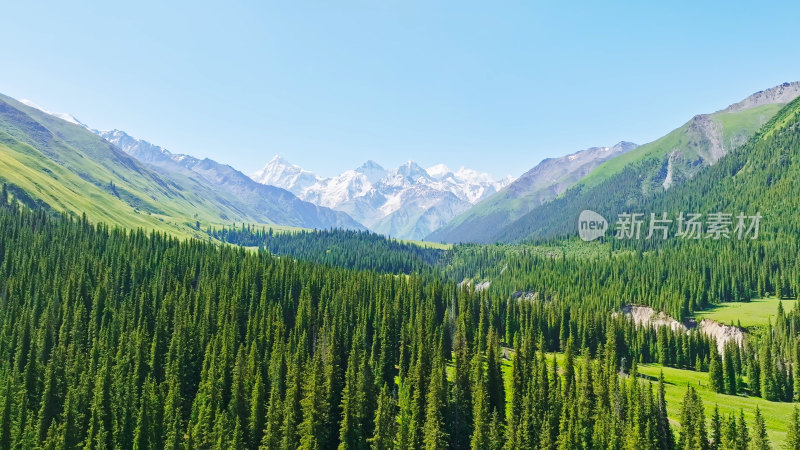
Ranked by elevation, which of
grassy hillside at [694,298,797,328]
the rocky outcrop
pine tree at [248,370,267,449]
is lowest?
pine tree at [248,370,267,449]

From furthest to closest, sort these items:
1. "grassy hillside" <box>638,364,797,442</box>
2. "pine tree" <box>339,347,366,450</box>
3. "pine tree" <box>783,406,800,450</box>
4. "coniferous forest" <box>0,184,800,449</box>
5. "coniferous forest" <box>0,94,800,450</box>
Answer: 1. "grassy hillside" <box>638,364,797,442</box>
2. "pine tree" <box>339,347,366,450</box>
3. "coniferous forest" <box>0,184,800,449</box>
4. "coniferous forest" <box>0,94,800,450</box>
5. "pine tree" <box>783,406,800,450</box>

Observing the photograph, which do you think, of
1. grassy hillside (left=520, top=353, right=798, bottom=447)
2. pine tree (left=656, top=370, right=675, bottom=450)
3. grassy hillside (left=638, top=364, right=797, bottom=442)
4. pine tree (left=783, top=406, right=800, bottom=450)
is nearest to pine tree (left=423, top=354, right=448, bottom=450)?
grassy hillside (left=520, top=353, right=798, bottom=447)

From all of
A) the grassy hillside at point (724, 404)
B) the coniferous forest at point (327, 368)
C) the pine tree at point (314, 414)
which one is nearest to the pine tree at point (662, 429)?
the coniferous forest at point (327, 368)

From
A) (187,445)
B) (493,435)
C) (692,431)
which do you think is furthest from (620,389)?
(187,445)

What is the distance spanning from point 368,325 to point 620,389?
62310 millimetres

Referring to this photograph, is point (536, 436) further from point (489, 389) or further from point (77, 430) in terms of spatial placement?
point (77, 430)

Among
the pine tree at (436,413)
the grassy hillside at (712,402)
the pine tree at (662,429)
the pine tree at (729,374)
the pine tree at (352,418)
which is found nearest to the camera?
the pine tree at (436,413)

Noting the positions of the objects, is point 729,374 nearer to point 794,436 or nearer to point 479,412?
point 794,436

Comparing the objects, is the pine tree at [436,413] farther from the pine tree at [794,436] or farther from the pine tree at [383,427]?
the pine tree at [794,436]

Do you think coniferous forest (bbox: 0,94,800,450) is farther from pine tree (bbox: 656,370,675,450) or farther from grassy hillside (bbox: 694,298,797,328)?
grassy hillside (bbox: 694,298,797,328)

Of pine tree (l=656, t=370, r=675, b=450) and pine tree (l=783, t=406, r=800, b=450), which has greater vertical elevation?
pine tree (l=783, t=406, r=800, b=450)

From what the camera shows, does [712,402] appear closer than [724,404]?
No

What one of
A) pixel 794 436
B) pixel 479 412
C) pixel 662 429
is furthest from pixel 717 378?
pixel 479 412

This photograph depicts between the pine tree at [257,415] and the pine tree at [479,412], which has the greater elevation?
the pine tree at [479,412]
